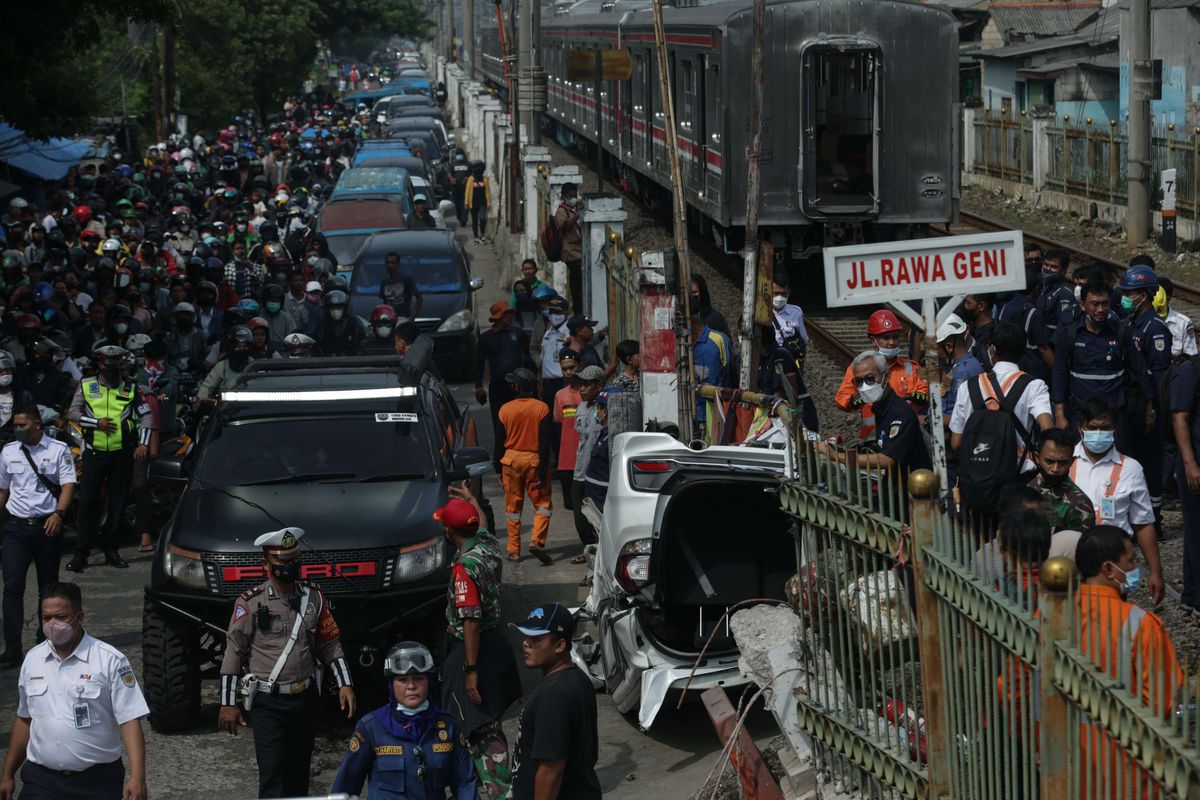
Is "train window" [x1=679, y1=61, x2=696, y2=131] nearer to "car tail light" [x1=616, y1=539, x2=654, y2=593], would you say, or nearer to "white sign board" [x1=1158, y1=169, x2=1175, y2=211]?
"white sign board" [x1=1158, y1=169, x2=1175, y2=211]

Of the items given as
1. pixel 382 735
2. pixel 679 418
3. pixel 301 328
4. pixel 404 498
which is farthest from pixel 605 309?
pixel 382 735

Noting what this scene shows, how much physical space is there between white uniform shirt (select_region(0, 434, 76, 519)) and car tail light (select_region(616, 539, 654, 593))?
3.99 meters

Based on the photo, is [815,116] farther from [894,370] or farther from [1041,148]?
[1041,148]

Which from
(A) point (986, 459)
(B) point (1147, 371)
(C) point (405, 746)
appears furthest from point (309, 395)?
(B) point (1147, 371)

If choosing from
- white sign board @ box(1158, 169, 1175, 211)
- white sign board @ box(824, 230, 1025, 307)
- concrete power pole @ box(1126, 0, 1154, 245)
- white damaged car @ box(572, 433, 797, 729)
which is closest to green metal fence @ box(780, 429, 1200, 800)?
white sign board @ box(824, 230, 1025, 307)

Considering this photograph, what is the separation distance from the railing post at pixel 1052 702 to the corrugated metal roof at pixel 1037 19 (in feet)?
151

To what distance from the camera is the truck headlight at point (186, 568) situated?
904 centimetres

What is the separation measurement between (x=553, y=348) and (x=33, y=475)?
5.17 meters

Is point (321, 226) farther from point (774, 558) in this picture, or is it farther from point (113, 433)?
point (774, 558)

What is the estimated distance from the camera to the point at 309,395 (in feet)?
33.7

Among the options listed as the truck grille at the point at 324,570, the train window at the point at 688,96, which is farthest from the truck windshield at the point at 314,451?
the train window at the point at 688,96

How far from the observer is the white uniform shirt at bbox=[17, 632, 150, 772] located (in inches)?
260

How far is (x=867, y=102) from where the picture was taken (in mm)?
22172

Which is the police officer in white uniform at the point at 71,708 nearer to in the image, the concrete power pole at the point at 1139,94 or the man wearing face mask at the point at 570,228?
the man wearing face mask at the point at 570,228
